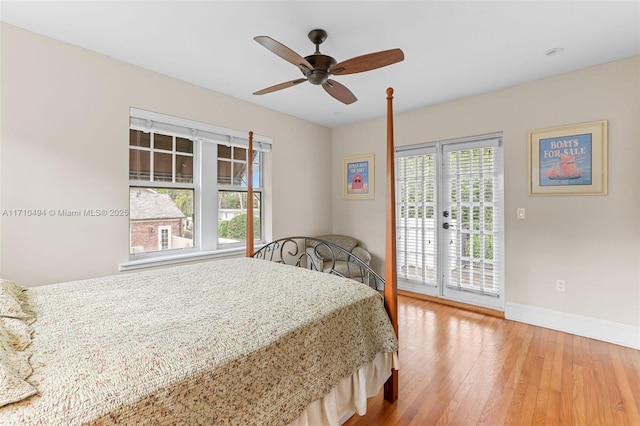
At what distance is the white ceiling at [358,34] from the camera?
194cm

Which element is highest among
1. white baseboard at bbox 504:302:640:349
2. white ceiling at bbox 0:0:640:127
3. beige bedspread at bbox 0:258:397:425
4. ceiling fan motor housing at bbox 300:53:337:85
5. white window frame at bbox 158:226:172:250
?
white ceiling at bbox 0:0:640:127

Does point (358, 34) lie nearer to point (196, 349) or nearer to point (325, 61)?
point (325, 61)

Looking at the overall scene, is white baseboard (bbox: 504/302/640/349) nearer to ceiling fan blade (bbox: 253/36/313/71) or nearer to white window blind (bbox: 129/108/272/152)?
ceiling fan blade (bbox: 253/36/313/71)

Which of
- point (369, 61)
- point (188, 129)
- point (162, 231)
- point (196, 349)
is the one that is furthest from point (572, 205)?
point (162, 231)

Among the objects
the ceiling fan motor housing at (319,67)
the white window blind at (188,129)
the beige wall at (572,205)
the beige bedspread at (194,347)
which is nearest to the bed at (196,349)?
the beige bedspread at (194,347)

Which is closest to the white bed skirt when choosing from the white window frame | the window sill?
the window sill

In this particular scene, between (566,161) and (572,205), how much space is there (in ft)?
1.42

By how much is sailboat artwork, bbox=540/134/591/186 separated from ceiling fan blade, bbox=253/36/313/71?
8.44ft

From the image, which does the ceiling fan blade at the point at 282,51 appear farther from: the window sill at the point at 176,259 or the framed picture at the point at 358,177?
the framed picture at the point at 358,177

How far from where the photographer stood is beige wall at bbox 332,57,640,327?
103 inches

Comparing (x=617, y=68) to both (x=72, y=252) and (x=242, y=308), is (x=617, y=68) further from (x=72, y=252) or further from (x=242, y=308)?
(x=72, y=252)

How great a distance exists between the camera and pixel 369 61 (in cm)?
192

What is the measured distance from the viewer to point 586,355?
2447 mm

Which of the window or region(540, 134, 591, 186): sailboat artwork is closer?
region(540, 134, 591, 186): sailboat artwork
